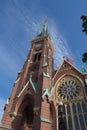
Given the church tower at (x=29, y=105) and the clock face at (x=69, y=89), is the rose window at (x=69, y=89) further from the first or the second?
the church tower at (x=29, y=105)

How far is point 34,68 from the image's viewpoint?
27.0 metres

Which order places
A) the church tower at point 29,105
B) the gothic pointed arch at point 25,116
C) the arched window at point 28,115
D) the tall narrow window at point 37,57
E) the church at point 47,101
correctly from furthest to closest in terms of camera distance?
the tall narrow window at point 37,57
the arched window at point 28,115
the gothic pointed arch at point 25,116
the church at point 47,101
the church tower at point 29,105

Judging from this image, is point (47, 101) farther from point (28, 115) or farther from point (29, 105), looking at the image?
point (28, 115)

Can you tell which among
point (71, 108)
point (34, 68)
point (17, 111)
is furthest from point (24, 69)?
point (71, 108)

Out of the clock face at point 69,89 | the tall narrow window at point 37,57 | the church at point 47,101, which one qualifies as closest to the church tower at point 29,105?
the church at point 47,101

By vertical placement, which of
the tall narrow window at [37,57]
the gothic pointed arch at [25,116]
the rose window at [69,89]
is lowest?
the gothic pointed arch at [25,116]

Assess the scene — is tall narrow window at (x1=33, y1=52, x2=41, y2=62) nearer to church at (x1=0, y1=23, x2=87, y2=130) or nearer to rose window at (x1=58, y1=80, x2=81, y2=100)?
church at (x1=0, y1=23, x2=87, y2=130)

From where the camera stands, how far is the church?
17.2 m

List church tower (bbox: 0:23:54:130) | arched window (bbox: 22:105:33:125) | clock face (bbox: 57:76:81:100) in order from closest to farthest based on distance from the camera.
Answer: church tower (bbox: 0:23:54:130)
arched window (bbox: 22:105:33:125)
clock face (bbox: 57:76:81:100)

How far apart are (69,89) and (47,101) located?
13.7 feet

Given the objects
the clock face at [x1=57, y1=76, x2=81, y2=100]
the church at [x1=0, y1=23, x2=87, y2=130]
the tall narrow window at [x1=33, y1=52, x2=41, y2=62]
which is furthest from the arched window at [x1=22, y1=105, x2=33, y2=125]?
the tall narrow window at [x1=33, y1=52, x2=41, y2=62]

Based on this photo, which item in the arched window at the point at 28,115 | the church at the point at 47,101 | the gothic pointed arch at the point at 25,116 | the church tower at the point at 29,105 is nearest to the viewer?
the church tower at the point at 29,105

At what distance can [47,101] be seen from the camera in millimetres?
18031

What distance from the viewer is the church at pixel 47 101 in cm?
1725
